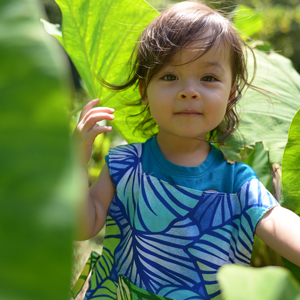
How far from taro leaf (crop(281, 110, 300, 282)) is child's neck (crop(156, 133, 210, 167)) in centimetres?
21

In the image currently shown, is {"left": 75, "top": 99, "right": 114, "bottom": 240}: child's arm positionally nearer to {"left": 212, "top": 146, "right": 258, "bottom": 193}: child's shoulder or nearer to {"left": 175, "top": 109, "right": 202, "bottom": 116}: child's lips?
{"left": 175, "top": 109, "right": 202, "bottom": 116}: child's lips

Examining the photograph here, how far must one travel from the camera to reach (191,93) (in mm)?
816

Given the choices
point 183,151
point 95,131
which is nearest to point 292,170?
Result: point 183,151

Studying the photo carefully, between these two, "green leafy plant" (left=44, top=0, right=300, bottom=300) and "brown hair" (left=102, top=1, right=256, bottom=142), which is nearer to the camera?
"brown hair" (left=102, top=1, right=256, bottom=142)

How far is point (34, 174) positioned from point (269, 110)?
1.20 meters

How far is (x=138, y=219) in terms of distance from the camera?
2.95 ft

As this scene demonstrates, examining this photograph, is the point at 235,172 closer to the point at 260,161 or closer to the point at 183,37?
the point at 183,37

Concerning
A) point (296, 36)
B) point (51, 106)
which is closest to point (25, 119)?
point (51, 106)

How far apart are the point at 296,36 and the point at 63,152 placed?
6.60 meters

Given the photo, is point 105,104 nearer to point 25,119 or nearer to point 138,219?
point 138,219

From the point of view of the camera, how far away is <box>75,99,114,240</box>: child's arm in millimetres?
844

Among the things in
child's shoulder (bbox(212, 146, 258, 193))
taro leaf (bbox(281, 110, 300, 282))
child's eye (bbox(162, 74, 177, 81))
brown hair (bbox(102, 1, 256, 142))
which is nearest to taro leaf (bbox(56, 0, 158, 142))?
brown hair (bbox(102, 1, 256, 142))

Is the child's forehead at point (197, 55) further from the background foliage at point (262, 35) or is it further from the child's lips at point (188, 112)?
the background foliage at point (262, 35)

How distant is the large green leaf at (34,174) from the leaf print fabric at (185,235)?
67cm
